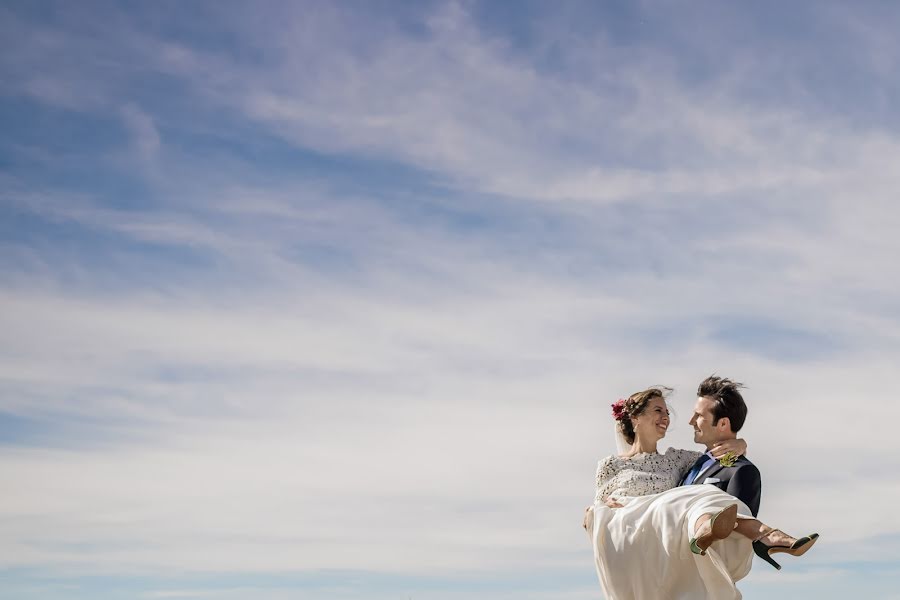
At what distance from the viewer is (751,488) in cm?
980

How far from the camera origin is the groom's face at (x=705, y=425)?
10531mm

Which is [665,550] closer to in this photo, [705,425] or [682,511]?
[682,511]

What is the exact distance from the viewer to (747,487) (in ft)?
32.1

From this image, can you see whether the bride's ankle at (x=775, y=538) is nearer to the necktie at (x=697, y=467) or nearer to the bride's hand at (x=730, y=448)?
the bride's hand at (x=730, y=448)

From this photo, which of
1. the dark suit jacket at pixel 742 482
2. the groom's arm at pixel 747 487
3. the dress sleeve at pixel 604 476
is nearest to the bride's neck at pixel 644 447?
the dress sleeve at pixel 604 476

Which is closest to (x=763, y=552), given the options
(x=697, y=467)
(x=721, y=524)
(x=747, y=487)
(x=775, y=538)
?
(x=775, y=538)

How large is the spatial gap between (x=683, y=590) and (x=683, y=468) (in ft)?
4.11

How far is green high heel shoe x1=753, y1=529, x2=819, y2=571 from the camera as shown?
8.34 m

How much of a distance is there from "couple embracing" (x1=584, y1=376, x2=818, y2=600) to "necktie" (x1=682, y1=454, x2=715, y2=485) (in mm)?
11

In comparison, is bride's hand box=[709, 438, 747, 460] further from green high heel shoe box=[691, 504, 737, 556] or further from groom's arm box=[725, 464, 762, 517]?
green high heel shoe box=[691, 504, 737, 556]

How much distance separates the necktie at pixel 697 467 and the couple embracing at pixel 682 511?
1cm

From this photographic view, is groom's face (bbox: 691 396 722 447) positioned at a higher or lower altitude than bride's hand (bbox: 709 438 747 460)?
higher

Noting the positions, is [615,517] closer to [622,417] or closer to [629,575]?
[629,575]

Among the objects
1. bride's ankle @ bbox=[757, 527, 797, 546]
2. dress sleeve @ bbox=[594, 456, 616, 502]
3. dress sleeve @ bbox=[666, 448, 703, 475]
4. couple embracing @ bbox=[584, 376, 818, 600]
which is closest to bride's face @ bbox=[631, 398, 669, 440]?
couple embracing @ bbox=[584, 376, 818, 600]
